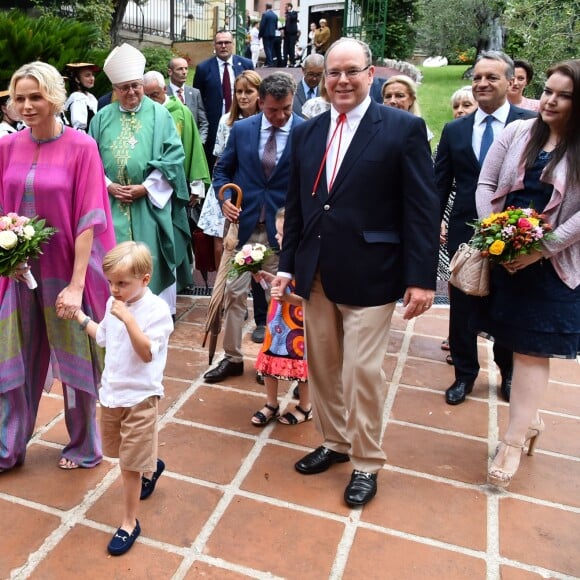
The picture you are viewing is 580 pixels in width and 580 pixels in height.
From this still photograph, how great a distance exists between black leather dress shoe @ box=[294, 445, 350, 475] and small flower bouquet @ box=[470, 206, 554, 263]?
1358 mm

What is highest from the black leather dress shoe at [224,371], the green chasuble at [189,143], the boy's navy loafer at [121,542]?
the green chasuble at [189,143]

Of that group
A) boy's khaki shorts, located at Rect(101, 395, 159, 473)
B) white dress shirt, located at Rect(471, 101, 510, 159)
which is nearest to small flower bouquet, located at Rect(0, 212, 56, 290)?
boy's khaki shorts, located at Rect(101, 395, 159, 473)

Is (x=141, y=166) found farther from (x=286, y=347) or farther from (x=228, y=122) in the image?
(x=286, y=347)

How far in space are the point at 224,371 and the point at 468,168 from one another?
2.17 meters

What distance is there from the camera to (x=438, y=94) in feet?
66.7

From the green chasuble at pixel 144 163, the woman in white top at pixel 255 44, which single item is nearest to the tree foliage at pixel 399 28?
the woman in white top at pixel 255 44

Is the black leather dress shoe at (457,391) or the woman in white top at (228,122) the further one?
the woman in white top at (228,122)

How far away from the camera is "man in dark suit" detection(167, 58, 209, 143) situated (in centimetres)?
750

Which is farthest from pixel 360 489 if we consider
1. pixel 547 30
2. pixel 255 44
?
pixel 255 44

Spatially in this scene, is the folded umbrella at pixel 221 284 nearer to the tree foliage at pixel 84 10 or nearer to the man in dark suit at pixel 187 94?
the man in dark suit at pixel 187 94

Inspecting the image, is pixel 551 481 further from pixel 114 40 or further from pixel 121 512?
pixel 114 40

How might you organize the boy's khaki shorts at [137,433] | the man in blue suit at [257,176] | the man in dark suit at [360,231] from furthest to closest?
the man in blue suit at [257,176] < the man in dark suit at [360,231] < the boy's khaki shorts at [137,433]

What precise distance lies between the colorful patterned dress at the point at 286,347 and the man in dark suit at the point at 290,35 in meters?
17.5

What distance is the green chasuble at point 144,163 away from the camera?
477 cm
